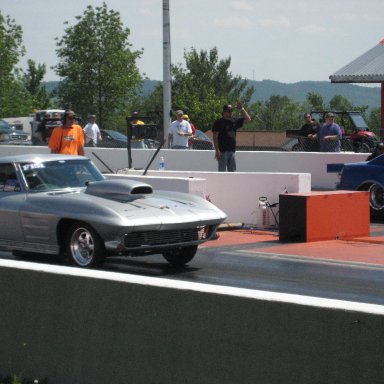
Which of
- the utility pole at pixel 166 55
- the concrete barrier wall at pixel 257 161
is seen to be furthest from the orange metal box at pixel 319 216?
the utility pole at pixel 166 55

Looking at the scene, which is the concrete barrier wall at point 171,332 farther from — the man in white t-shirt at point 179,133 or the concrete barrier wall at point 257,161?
the man in white t-shirt at point 179,133

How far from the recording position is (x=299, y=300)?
479cm

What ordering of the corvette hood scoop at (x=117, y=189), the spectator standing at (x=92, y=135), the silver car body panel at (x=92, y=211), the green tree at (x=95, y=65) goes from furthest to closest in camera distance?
the green tree at (x=95, y=65) → the spectator standing at (x=92, y=135) → the corvette hood scoop at (x=117, y=189) → the silver car body panel at (x=92, y=211)

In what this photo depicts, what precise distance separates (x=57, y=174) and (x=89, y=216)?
56.4 inches

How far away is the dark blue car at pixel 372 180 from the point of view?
53.8 feet

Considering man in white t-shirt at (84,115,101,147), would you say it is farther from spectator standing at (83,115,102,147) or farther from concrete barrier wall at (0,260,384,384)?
concrete barrier wall at (0,260,384,384)

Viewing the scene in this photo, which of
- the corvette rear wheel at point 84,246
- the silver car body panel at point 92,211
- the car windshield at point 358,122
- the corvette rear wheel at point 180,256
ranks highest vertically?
the car windshield at point 358,122

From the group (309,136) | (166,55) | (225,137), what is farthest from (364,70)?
(225,137)

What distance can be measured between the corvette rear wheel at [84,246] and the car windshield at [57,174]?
0.92m

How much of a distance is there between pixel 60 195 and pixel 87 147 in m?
17.0

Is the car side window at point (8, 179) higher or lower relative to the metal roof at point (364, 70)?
lower

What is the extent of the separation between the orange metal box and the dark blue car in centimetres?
215

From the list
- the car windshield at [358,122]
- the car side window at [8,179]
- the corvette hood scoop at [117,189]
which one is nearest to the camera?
the corvette hood scoop at [117,189]

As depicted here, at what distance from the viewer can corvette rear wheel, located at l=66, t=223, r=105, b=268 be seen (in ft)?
33.8
